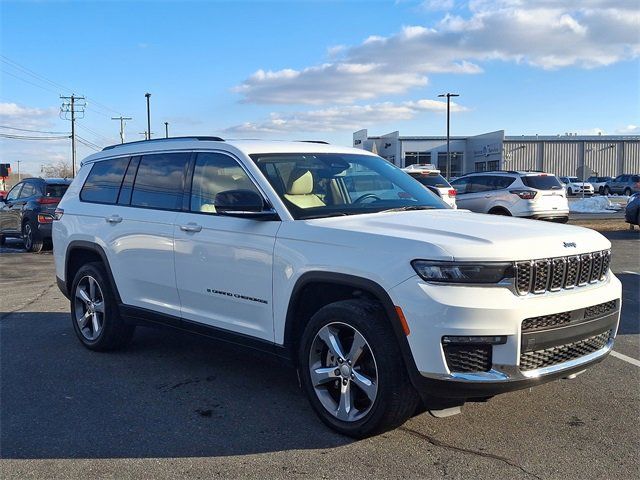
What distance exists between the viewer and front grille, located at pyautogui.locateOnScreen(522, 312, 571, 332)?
3.58 metres

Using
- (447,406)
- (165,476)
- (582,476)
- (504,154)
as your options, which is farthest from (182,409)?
(504,154)

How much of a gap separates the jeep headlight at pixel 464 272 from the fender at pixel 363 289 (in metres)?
0.29

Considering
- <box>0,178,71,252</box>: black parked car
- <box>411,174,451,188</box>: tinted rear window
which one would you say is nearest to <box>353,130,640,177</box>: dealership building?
<box>411,174,451,188</box>: tinted rear window

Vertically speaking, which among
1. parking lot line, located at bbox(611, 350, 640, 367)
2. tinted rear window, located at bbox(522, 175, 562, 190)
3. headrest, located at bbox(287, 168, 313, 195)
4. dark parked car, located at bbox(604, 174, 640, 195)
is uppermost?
dark parked car, located at bbox(604, 174, 640, 195)

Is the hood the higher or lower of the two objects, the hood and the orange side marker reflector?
the higher

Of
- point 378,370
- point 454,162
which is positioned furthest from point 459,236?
point 454,162

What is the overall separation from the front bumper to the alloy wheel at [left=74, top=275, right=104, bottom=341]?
11.6 ft

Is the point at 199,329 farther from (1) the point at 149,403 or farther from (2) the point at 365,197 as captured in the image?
(2) the point at 365,197

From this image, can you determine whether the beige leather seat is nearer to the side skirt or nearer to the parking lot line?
the side skirt

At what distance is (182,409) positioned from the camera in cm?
458

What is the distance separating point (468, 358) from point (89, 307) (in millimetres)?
4039

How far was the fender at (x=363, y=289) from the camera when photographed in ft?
11.9

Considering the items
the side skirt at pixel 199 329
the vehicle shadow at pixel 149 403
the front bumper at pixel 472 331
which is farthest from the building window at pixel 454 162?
the front bumper at pixel 472 331

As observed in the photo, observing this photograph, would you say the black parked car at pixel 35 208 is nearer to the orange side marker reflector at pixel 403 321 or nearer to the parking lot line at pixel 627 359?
the parking lot line at pixel 627 359
